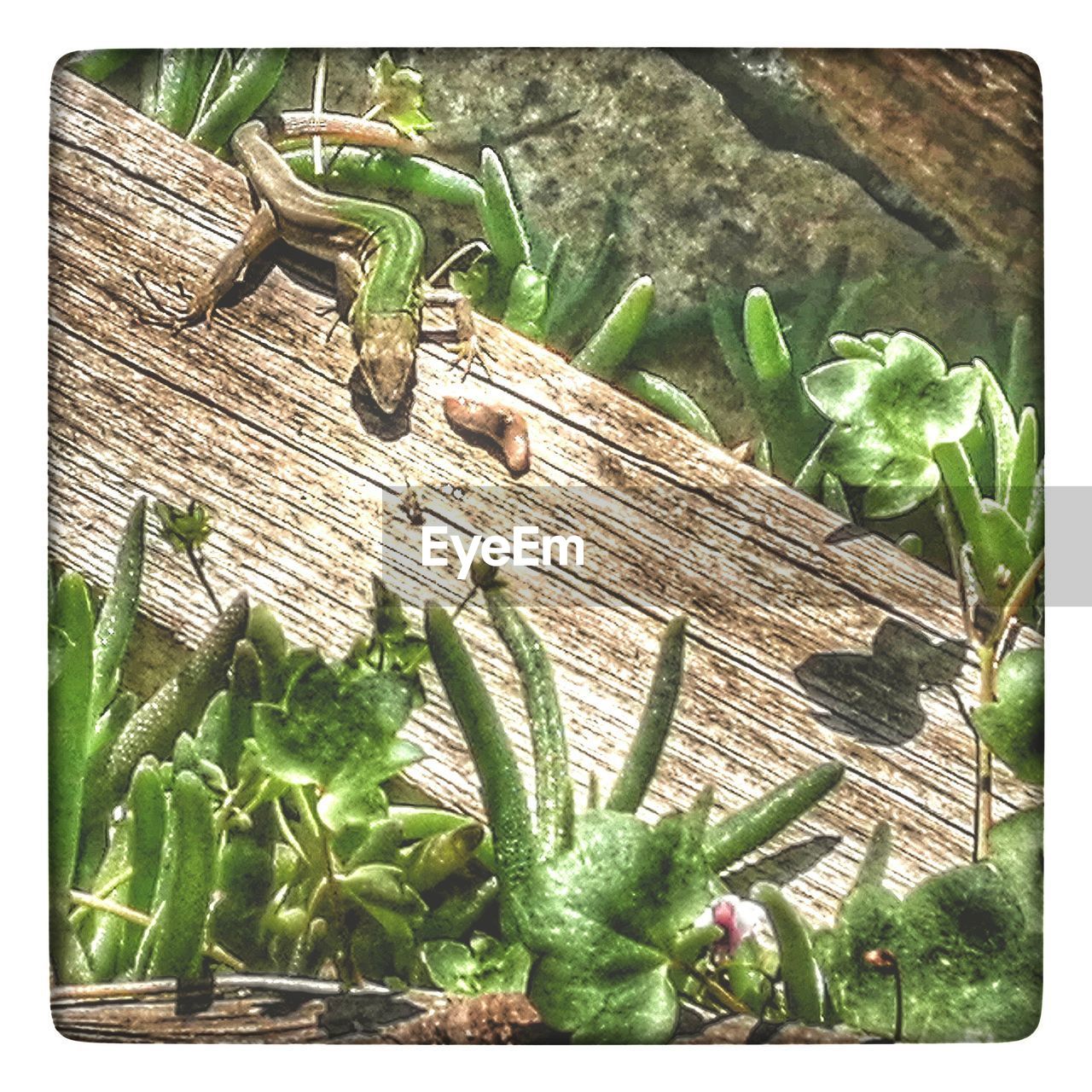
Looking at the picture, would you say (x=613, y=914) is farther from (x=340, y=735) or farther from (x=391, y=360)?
(x=391, y=360)

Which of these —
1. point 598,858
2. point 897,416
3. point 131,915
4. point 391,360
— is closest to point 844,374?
point 897,416

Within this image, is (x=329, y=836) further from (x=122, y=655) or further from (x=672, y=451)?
(x=672, y=451)

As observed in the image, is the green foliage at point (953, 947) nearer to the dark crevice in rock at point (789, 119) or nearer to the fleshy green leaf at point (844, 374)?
the fleshy green leaf at point (844, 374)

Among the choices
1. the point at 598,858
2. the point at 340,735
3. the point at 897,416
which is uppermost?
the point at 897,416

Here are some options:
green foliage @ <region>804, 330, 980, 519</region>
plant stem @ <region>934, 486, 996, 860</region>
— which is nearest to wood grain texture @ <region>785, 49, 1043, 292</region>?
green foliage @ <region>804, 330, 980, 519</region>

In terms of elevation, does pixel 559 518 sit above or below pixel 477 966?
above
